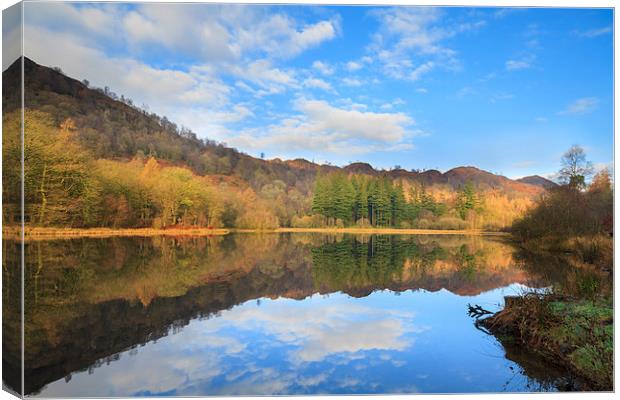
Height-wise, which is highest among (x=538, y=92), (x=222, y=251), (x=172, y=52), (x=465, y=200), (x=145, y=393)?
(x=172, y=52)

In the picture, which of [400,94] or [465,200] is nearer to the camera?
[400,94]

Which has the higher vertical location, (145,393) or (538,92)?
(538,92)

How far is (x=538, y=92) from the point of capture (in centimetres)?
530

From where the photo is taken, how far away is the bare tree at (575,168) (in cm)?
488

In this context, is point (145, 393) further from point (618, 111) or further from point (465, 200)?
point (618, 111)

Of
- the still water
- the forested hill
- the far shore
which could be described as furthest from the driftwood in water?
the forested hill

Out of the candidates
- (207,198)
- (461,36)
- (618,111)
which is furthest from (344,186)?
(618,111)

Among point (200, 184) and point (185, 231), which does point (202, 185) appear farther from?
point (185, 231)

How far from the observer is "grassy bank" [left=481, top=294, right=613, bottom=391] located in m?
3.92

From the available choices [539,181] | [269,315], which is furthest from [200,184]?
[539,181]

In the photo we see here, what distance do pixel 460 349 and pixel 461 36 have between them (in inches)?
147

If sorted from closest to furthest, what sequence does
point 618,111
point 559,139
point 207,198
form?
1. point 618,111
2. point 559,139
3. point 207,198

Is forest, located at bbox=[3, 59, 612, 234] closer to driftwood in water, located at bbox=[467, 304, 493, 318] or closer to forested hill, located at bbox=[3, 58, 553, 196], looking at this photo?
forested hill, located at bbox=[3, 58, 553, 196]

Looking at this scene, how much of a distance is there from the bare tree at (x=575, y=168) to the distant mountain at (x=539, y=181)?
0.13 meters
